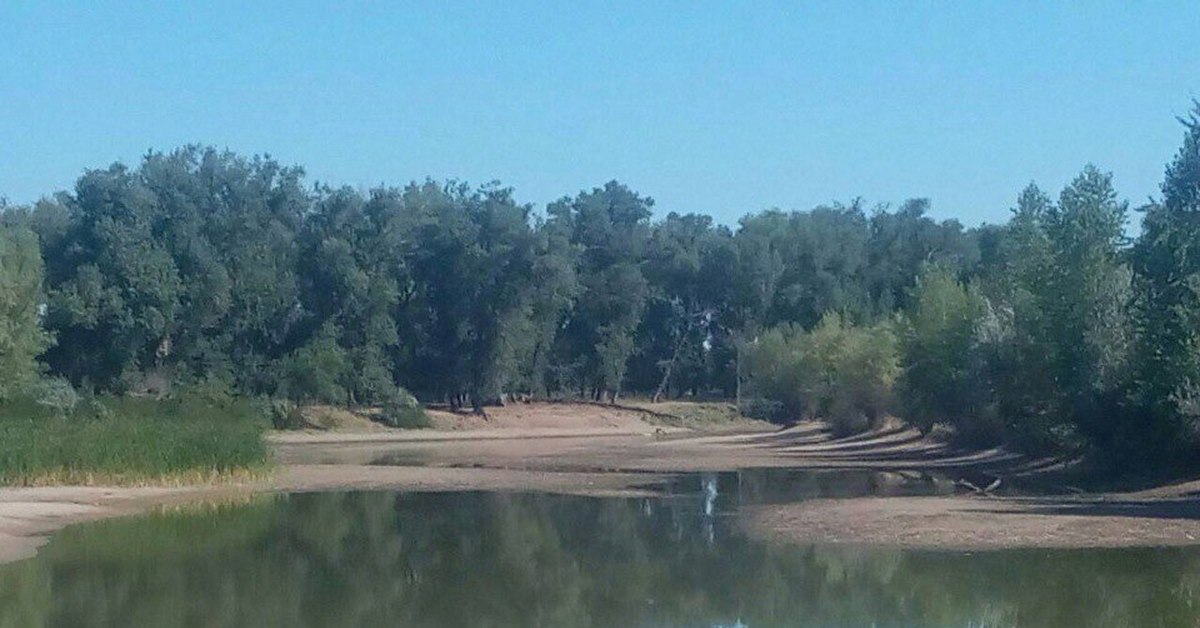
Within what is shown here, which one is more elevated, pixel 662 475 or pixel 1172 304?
pixel 1172 304

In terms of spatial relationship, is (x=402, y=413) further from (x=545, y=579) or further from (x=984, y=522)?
(x=545, y=579)

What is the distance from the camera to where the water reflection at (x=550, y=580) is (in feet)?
85.9

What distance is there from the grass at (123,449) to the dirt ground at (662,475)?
2.65 feet

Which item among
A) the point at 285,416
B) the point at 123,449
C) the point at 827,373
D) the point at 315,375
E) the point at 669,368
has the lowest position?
the point at 123,449

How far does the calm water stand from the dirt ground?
205cm

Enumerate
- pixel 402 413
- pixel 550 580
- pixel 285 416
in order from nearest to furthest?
pixel 550 580, pixel 285 416, pixel 402 413

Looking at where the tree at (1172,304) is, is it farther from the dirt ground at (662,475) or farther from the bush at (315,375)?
the bush at (315,375)

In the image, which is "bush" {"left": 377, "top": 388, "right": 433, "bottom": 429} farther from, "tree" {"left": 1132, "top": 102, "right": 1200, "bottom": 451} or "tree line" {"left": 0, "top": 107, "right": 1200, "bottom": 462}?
"tree" {"left": 1132, "top": 102, "right": 1200, "bottom": 451}

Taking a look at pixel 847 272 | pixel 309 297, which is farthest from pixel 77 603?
pixel 847 272

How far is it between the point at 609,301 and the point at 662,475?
2238 inches

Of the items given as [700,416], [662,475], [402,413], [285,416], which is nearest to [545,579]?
[662,475]

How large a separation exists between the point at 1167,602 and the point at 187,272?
3160 inches

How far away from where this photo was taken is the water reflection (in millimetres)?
26172

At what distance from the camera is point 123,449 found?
159 feet
